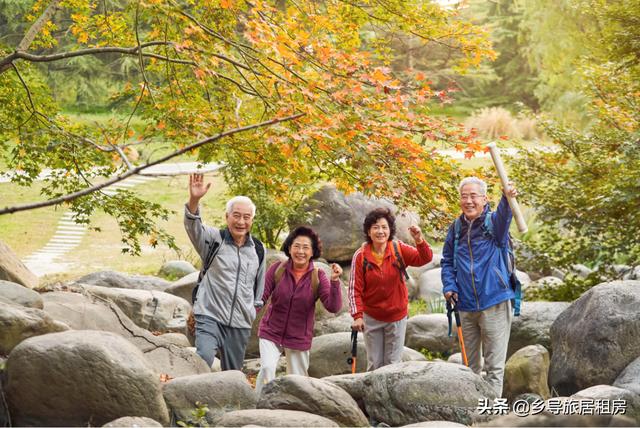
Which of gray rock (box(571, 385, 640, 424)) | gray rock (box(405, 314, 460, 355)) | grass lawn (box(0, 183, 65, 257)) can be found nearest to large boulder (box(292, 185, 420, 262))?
gray rock (box(405, 314, 460, 355))

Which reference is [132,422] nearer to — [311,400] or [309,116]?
[311,400]

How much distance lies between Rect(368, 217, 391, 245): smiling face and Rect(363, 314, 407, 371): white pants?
2.17 ft

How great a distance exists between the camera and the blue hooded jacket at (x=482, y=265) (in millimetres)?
5992

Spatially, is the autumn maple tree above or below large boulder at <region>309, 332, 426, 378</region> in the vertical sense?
above

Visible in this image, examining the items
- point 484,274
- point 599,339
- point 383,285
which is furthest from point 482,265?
point 599,339

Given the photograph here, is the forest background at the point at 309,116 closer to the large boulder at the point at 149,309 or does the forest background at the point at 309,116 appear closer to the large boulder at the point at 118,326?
the large boulder at the point at 118,326

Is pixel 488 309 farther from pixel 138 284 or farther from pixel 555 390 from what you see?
pixel 138 284

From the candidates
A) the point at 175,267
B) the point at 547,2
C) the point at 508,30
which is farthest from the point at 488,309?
the point at 508,30

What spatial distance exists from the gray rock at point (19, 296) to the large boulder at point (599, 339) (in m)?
4.61

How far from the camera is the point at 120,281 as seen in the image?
12617 millimetres

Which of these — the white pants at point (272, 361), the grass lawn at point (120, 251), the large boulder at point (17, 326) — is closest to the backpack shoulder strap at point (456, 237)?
the white pants at point (272, 361)

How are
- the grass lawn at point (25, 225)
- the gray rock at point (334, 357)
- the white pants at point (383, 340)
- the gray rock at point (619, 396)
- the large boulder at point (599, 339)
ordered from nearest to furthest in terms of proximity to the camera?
the gray rock at point (619, 396) → the white pants at point (383, 340) → the large boulder at point (599, 339) → the gray rock at point (334, 357) → the grass lawn at point (25, 225)

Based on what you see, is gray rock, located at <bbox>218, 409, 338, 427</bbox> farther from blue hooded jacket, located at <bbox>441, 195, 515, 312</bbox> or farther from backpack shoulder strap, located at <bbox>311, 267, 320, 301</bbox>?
blue hooded jacket, located at <bbox>441, 195, 515, 312</bbox>

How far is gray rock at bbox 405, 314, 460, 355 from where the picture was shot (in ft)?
30.9
